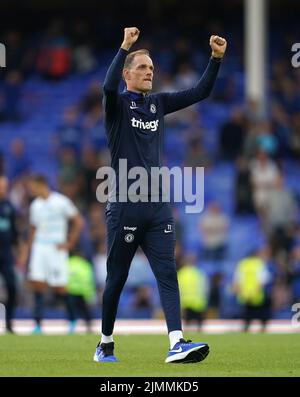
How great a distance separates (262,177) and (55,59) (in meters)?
8.36

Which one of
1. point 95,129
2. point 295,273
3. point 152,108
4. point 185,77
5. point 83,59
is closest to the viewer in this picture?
point 152,108

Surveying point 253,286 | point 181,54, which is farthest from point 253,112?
point 253,286

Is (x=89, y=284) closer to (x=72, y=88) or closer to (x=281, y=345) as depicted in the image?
(x=281, y=345)

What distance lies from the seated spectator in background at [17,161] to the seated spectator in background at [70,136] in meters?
0.75

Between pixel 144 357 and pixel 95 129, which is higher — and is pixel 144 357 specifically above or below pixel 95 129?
below

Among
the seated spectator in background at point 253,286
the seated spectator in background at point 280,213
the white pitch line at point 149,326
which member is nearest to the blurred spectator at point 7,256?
the white pitch line at point 149,326

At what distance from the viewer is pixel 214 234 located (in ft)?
73.2

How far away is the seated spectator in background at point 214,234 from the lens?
2227 cm

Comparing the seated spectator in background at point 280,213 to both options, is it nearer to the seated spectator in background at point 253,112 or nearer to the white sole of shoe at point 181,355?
the seated spectator in background at point 253,112

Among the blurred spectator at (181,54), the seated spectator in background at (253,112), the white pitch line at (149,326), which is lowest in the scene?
the white pitch line at (149,326)

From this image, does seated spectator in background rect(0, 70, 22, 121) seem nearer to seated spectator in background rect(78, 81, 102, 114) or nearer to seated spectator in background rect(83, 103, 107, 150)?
seated spectator in background rect(78, 81, 102, 114)

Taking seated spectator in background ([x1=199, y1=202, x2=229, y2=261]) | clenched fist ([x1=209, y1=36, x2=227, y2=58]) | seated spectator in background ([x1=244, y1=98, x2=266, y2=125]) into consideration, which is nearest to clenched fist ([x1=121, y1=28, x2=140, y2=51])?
clenched fist ([x1=209, y1=36, x2=227, y2=58])

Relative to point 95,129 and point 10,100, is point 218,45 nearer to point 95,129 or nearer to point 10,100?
point 95,129

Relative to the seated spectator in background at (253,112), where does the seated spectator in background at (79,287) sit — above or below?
below
